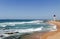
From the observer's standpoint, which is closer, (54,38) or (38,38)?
(54,38)

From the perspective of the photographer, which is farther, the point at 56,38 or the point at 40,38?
the point at 40,38

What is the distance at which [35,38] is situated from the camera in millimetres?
15016

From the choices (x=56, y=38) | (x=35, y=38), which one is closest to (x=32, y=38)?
(x=35, y=38)

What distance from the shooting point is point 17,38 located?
14781 millimetres

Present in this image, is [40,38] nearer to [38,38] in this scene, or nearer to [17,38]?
[38,38]

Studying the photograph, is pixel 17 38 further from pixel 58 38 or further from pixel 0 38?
pixel 58 38

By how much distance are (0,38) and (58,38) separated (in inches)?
211

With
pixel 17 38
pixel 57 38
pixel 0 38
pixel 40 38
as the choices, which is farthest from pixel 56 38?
pixel 0 38

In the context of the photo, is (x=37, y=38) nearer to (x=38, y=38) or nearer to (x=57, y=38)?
(x=38, y=38)

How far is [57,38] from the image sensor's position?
13891mm

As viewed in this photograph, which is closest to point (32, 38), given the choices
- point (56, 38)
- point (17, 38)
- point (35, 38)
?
point (35, 38)

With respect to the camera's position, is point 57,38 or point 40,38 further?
point 40,38

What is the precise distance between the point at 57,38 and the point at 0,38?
5270 mm

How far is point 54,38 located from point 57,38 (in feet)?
0.87
